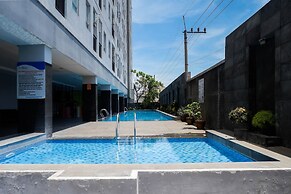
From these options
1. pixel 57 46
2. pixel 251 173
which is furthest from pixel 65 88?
pixel 251 173

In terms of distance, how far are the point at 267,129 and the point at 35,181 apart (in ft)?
18.0

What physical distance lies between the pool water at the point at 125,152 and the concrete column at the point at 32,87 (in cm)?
76

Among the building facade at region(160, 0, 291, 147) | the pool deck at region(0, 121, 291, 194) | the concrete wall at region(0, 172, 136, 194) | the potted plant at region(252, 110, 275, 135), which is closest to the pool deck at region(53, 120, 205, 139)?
the building facade at region(160, 0, 291, 147)

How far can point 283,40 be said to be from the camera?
19.7ft

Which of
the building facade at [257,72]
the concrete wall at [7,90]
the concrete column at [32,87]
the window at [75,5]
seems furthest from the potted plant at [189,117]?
the concrete wall at [7,90]

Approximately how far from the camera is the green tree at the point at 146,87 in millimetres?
46531

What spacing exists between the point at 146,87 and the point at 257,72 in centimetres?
4126

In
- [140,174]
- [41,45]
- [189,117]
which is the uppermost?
[41,45]

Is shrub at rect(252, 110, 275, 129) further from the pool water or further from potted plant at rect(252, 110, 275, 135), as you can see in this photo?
the pool water

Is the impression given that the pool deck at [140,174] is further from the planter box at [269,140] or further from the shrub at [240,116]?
the shrub at [240,116]

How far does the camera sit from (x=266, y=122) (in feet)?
21.8

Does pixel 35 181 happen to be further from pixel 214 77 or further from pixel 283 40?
pixel 214 77

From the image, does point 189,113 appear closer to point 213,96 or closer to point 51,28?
point 213,96

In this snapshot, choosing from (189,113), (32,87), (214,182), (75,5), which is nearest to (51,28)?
(32,87)
